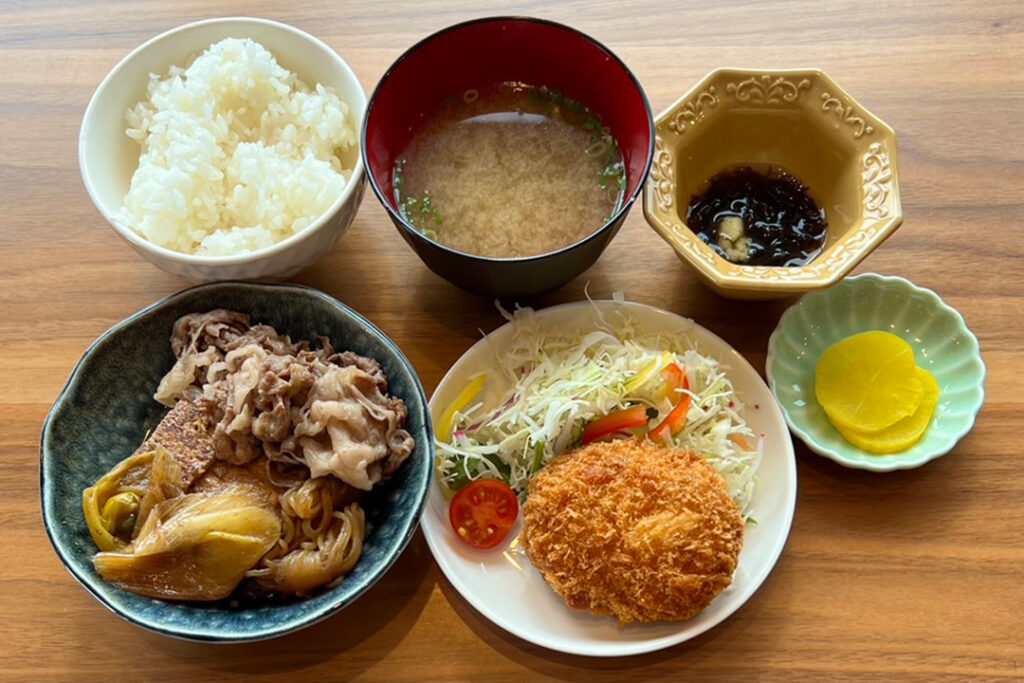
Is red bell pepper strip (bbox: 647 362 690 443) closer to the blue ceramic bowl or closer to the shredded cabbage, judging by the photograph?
the shredded cabbage

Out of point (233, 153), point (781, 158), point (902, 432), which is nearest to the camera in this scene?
point (902, 432)

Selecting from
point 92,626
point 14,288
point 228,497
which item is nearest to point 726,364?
point 228,497

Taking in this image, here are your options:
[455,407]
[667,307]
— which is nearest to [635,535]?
[455,407]

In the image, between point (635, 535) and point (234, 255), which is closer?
point (635, 535)

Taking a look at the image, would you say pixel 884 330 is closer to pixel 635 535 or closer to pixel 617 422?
pixel 617 422

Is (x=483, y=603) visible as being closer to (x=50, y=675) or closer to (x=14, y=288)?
(x=50, y=675)

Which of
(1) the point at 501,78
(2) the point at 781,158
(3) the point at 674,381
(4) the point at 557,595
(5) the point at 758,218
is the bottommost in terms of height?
(4) the point at 557,595
